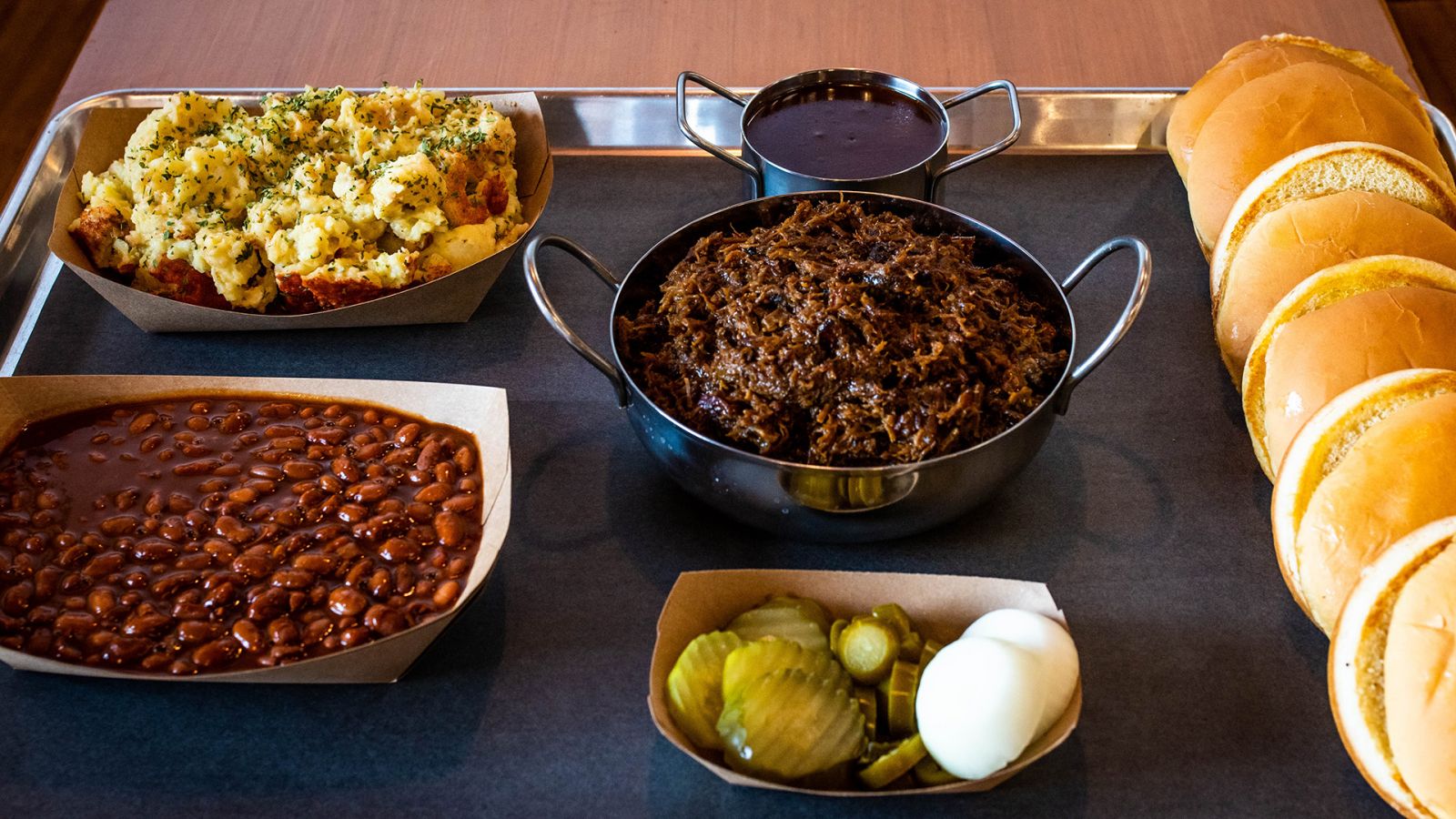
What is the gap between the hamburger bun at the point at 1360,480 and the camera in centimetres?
174

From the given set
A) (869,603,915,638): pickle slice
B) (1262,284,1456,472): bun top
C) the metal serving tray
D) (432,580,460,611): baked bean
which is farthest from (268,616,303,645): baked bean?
(1262,284,1456,472): bun top

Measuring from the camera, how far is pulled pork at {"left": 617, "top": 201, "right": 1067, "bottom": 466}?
6.15 ft

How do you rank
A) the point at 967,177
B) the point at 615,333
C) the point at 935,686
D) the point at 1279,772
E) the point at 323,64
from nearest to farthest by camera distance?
the point at 935,686 → the point at 1279,772 → the point at 615,333 → the point at 967,177 → the point at 323,64

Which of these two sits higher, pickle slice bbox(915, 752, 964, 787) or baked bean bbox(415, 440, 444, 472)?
baked bean bbox(415, 440, 444, 472)

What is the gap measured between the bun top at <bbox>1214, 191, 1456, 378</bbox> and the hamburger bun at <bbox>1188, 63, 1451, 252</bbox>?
0.21 m

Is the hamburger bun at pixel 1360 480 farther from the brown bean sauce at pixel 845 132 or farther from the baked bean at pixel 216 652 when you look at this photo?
the baked bean at pixel 216 652

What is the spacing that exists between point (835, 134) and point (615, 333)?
86 cm

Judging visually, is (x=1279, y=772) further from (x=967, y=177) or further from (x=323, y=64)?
(x=323, y=64)

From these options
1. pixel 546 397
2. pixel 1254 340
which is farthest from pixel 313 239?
pixel 1254 340

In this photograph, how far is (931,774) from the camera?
64.6 inches

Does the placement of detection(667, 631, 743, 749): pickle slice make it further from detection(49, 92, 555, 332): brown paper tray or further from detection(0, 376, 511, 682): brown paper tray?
detection(49, 92, 555, 332): brown paper tray

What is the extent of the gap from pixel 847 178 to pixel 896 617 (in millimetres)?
1070

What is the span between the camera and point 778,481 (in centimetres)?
183

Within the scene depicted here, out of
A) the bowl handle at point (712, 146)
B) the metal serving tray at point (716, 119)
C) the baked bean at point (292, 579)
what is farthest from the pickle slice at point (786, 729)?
the metal serving tray at point (716, 119)
